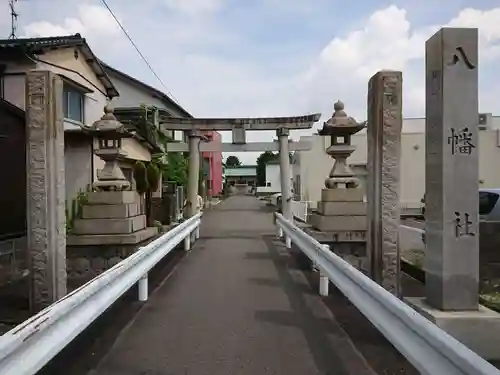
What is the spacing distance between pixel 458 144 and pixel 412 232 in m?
7.16

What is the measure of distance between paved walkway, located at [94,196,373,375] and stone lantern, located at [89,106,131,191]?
2.21 m

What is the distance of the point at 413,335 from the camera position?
11.9ft

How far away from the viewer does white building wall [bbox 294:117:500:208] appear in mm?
31328

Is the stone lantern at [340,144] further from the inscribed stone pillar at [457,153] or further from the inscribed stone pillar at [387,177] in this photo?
the inscribed stone pillar at [457,153]

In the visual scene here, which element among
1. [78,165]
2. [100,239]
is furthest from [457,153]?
[78,165]

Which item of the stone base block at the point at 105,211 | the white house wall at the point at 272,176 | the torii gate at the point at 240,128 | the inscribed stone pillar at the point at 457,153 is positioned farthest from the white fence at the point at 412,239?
the white house wall at the point at 272,176

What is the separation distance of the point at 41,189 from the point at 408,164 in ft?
91.9

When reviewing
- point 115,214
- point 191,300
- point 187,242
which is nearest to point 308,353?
point 191,300

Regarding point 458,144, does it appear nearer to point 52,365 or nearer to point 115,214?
point 52,365

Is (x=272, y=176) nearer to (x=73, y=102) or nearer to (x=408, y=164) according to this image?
(x=408, y=164)

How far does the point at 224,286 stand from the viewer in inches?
343

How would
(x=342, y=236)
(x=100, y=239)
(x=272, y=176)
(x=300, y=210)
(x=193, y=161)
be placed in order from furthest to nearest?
1. (x=272, y=176)
2. (x=300, y=210)
3. (x=193, y=161)
4. (x=342, y=236)
5. (x=100, y=239)

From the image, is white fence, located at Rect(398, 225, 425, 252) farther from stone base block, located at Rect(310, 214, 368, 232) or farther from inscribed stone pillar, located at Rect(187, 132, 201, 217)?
inscribed stone pillar, located at Rect(187, 132, 201, 217)

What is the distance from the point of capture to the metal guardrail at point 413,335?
283 cm
